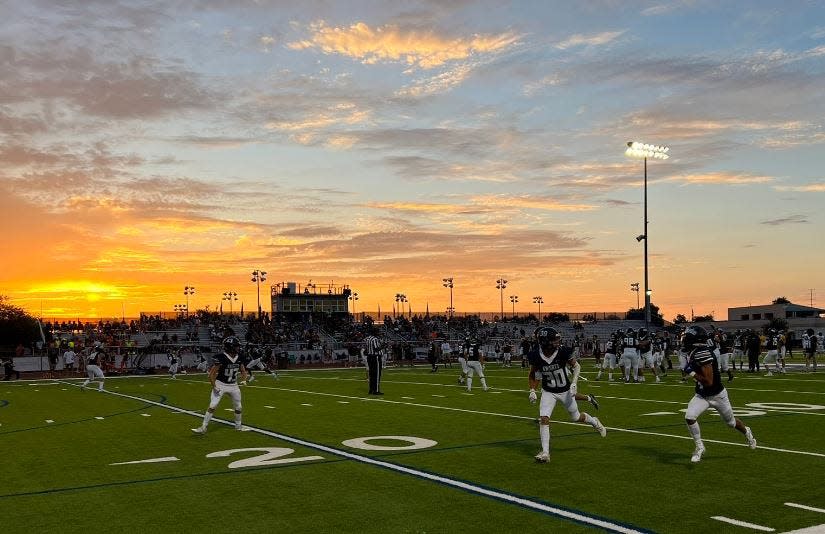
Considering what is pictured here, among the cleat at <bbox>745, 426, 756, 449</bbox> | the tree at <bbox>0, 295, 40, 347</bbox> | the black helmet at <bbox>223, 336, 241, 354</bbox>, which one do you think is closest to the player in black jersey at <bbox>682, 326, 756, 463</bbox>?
the cleat at <bbox>745, 426, 756, 449</bbox>

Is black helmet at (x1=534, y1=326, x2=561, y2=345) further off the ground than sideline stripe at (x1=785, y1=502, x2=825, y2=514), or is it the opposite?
black helmet at (x1=534, y1=326, x2=561, y2=345)

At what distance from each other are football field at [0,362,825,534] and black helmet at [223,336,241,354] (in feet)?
5.07

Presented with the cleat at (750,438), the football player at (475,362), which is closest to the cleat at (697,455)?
the cleat at (750,438)

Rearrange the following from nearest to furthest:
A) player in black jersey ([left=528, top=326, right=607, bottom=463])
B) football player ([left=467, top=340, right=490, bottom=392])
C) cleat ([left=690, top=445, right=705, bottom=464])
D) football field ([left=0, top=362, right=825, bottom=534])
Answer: football field ([left=0, top=362, right=825, bottom=534]), cleat ([left=690, top=445, right=705, bottom=464]), player in black jersey ([left=528, top=326, right=607, bottom=463]), football player ([left=467, top=340, right=490, bottom=392])

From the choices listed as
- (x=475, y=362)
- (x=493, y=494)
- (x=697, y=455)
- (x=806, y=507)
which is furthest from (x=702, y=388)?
(x=475, y=362)

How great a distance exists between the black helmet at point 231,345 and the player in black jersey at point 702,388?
7.69m

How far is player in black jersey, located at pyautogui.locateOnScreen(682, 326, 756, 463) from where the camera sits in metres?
10.4

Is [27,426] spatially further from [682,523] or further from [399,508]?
[682,523]

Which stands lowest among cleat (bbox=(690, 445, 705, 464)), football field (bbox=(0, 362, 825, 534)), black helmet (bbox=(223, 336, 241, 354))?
football field (bbox=(0, 362, 825, 534))

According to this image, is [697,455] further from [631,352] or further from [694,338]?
[631,352]

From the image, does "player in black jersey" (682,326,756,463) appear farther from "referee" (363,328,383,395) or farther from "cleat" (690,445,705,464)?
"referee" (363,328,383,395)

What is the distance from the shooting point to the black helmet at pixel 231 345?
46.1 ft

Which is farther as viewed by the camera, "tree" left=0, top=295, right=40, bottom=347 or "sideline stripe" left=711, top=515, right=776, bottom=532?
"tree" left=0, top=295, right=40, bottom=347

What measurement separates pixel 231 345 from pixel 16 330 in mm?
80440
